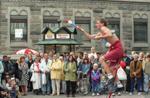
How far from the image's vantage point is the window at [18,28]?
38.6 metres

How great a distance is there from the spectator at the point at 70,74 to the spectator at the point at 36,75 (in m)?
1.36

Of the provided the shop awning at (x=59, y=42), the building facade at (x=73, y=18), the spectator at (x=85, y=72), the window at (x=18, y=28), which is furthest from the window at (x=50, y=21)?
the spectator at (x=85, y=72)

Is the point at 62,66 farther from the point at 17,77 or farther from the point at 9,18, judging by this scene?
the point at 9,18

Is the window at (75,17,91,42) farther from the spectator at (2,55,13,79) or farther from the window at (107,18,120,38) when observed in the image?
the spectator at (2,55,13,79)

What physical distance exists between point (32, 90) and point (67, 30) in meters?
4.21

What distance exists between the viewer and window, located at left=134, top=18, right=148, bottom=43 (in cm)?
4262

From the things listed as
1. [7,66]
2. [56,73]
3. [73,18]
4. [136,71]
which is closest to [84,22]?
[73,18]

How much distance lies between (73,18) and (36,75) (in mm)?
15293

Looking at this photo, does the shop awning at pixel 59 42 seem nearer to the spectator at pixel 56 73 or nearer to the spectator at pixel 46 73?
the spectator at pixel 46 73

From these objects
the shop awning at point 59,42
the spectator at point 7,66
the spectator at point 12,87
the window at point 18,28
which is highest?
the window at point 18,28

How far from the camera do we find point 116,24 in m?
41.9

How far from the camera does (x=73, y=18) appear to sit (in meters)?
40.1

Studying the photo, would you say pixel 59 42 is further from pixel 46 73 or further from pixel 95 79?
pixel 95 79

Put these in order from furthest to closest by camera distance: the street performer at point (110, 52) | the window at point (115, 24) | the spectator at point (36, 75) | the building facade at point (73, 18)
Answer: the window at point (115, 24), the building facade at point (73, 18), the spectator at point (36, 75), the street performer at point (110, 52)
